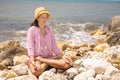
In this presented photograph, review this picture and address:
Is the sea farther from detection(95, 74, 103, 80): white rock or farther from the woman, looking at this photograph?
detection(95, 74, 103, 80): white rock

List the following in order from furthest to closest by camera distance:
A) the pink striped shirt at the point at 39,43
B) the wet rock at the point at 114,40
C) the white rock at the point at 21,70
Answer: the wet rock at the point at 114,40, the white rock at the point at 21,70, the pink striped shirt at the point at 39,43

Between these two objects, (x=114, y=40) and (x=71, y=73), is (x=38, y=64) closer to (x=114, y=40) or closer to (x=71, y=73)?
(x=71, y=73)

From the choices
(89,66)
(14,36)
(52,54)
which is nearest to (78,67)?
(89,66)

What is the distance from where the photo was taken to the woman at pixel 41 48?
23.6 ft

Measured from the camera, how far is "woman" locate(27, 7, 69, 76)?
720 cm

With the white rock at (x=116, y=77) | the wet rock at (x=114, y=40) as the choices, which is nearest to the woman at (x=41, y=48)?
the white rock at (x=116, y=77)

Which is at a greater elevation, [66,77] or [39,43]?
[39,43]

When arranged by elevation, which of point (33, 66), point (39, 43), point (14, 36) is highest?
point (39, 43)

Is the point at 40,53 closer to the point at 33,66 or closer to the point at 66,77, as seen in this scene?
the point at 33,66

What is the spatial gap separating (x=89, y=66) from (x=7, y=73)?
188cm

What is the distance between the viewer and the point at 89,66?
7172mm

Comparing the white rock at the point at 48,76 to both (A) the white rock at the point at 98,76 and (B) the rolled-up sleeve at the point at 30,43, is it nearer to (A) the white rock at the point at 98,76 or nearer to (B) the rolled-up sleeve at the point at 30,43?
(B) the rolled-up sleeve at the point at 30,43

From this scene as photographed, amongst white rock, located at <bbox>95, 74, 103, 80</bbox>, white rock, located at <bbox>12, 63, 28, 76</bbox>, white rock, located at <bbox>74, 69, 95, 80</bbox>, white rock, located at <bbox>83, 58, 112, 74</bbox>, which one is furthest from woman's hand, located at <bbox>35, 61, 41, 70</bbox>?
white rock, located at <bbox>95, 74, 103, 80</bbox>

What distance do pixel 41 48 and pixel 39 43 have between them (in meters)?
0.13
